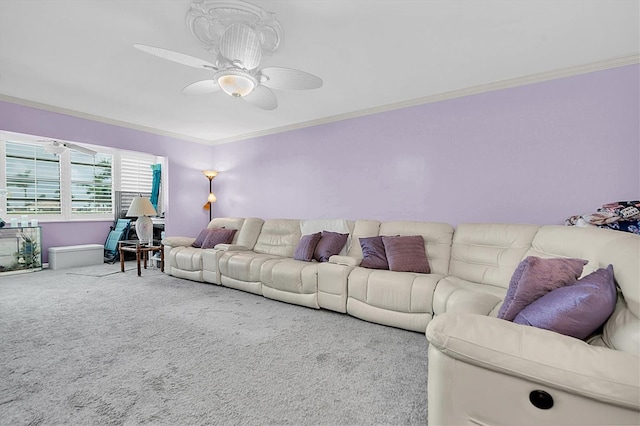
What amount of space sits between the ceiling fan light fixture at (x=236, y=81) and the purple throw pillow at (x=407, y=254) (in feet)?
6.85

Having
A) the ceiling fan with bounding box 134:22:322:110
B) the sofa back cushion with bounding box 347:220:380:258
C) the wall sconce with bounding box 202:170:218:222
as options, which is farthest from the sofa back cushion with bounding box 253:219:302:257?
the ceiling fan with bounding box 134:22:322:110

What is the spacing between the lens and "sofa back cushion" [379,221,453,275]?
3.23m

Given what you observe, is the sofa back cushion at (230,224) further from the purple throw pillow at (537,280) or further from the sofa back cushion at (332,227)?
the purple throw pillow at (537,280)

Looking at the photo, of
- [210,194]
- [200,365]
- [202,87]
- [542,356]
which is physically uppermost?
[202,87]

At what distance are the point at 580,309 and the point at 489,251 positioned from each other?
185 centimetres

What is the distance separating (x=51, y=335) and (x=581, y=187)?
496 centimetres

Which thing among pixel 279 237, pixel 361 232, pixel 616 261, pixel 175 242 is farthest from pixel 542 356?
pixel 175 242

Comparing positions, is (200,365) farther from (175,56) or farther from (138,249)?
(138,249)

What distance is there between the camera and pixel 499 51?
8.83 ft

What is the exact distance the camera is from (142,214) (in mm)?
4895

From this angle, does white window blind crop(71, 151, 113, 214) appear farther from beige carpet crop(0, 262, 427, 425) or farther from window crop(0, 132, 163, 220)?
beige carpet crop(0, 262, 427, 425)

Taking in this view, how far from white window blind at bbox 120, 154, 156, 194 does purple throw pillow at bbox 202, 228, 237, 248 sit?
312 cm

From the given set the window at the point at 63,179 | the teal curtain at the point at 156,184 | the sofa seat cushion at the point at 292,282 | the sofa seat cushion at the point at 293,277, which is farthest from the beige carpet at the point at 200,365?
the teal curtain at the point at 156,184

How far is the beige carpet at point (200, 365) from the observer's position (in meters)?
1.64
